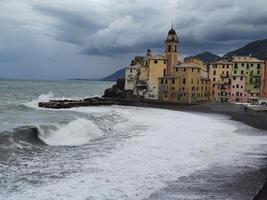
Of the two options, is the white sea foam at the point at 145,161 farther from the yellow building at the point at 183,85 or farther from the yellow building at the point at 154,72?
the yellow building at the point at 154,72

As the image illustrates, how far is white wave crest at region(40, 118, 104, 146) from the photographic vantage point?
91.1 feet

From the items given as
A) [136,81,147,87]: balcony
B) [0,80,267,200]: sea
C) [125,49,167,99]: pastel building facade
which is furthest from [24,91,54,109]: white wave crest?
[0,80,267,200]: sea

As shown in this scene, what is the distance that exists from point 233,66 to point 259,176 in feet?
224

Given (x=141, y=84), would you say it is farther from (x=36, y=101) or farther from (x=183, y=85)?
(x=36, y=101)

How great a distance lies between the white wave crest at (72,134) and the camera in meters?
27.8

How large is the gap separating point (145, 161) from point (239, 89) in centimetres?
6269

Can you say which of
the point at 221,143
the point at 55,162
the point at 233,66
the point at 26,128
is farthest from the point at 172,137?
the point at 233,66

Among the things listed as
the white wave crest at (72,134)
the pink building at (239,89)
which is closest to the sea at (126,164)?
the white wave crest at (72,134)

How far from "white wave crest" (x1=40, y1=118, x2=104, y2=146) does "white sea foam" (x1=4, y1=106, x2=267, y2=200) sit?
0.09m

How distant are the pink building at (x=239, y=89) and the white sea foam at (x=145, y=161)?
47.0 m

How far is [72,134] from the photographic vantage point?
30594mm

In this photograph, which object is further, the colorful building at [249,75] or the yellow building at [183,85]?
the colorful building at [249,75]

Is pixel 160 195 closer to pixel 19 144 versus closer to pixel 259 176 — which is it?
pixel 259 176

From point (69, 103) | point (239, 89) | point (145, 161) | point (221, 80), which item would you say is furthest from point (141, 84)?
point (145, 161)
